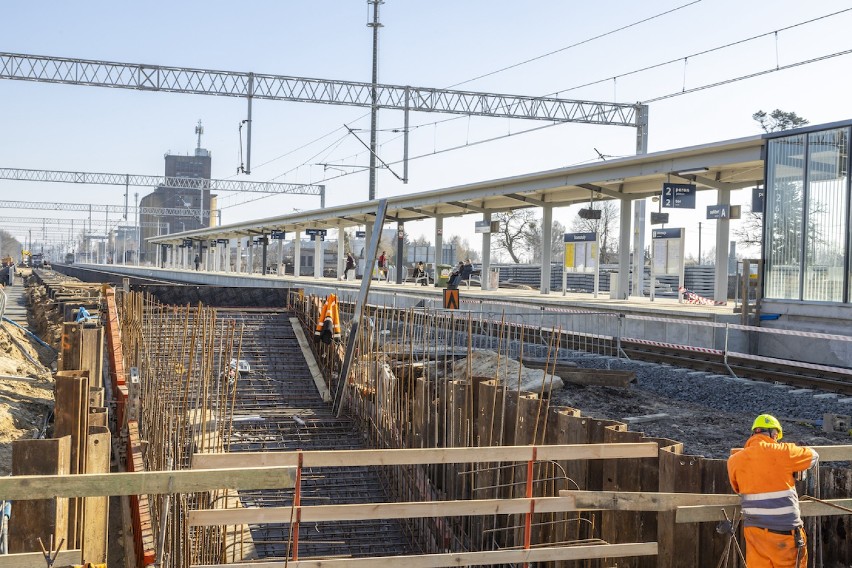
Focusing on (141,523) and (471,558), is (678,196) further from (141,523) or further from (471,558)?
(471,558)

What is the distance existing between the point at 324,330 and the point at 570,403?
4050mm

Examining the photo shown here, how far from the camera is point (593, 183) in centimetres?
2497

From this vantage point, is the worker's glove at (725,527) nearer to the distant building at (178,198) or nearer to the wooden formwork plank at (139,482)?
the wooden formwork plank at (139,482)

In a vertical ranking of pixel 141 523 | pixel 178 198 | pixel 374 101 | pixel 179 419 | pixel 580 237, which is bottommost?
pixel 141 523

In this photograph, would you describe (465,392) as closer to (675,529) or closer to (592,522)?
(592,522)

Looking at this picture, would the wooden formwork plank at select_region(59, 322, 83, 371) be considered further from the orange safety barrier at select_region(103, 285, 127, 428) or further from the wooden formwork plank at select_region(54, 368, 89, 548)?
the wooden formwork plank at select_region(54, 368, 89, 548)

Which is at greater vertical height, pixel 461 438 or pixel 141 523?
pixel 461 438

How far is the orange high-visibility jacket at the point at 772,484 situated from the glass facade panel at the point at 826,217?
11959 mm

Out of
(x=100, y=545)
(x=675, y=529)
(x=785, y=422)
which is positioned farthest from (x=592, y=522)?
(x=785, y=422)

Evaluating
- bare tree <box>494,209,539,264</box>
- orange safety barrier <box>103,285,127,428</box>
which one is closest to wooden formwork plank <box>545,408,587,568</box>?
orange safety barrier <box>103,285,127,428</box>

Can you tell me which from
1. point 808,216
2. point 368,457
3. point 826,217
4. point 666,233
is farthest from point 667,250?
point 368,457

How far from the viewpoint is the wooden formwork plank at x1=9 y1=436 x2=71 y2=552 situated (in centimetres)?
480

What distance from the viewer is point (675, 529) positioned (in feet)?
19.0

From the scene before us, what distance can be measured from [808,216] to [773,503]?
1280cm
